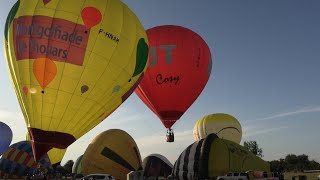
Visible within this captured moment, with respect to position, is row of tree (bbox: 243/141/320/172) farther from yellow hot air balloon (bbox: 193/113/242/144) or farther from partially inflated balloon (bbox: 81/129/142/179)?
partially inflated balloon (bbox: 81/129/142/179)

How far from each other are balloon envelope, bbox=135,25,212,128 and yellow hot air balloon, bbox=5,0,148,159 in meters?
9.26

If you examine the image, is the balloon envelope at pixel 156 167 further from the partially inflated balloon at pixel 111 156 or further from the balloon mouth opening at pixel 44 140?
the balloon mouth opening at pixel 44 140

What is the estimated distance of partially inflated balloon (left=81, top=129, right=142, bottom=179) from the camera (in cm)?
3083

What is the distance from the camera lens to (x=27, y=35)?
20.2m

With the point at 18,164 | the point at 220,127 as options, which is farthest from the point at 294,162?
the point at 18,164

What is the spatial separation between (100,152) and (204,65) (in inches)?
465

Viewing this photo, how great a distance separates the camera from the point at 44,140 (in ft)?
63.7

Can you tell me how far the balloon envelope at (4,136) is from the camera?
49.1 meters

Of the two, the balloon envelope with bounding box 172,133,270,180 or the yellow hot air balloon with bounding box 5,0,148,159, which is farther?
the balloon envelope with bounding box 172,133,270,180

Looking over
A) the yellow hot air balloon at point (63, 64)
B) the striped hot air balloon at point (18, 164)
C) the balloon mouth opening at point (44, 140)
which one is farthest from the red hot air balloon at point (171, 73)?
the striped hot air balloon at point (18, 164)

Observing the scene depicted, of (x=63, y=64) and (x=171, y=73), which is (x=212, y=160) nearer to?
(x=63, y=64)

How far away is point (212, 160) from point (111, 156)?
11703mm

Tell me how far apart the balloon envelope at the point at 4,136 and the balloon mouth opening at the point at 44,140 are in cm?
3236

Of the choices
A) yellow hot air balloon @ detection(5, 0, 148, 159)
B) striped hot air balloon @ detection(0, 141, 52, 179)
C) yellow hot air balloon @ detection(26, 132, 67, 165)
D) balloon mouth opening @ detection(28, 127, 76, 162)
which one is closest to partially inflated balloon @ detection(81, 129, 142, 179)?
yellow hot air balloon @ detection(5, 0, 148, 159)
